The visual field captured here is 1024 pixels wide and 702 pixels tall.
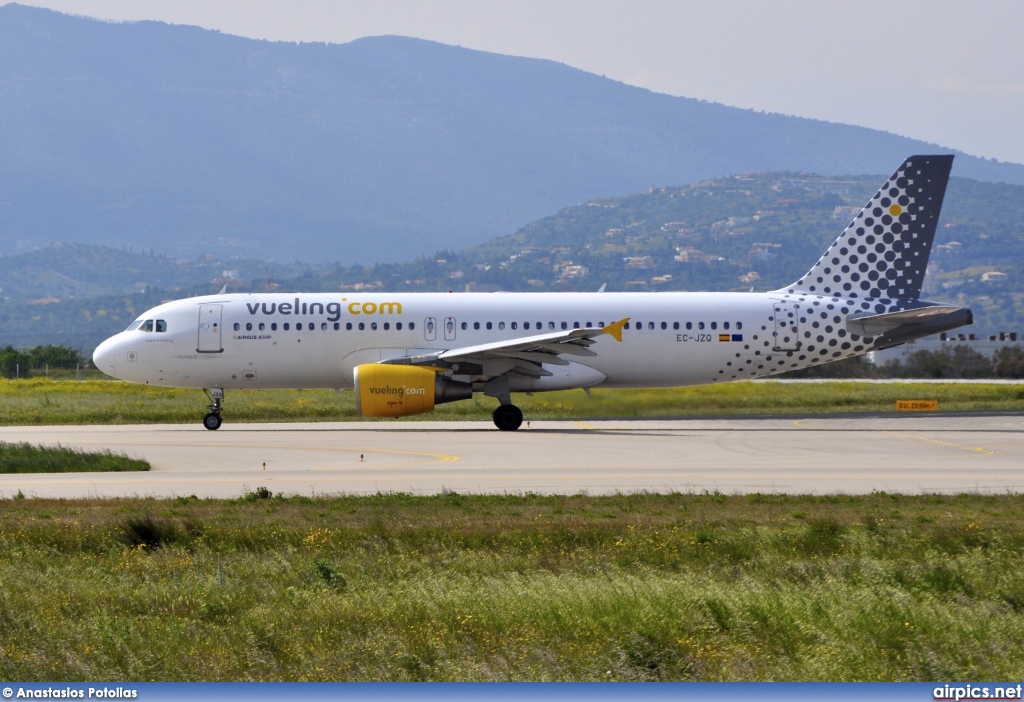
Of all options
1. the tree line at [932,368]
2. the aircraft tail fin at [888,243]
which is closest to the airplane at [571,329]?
the aircraft tail fin at [888,243]

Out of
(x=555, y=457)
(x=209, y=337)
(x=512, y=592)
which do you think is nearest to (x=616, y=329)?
(x=555, y=457)

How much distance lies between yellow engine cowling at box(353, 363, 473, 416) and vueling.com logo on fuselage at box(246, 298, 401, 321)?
319 cm

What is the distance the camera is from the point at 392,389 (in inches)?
1287

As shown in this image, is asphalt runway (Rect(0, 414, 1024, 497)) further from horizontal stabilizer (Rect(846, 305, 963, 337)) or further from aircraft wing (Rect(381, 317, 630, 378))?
horizontal stabilizer (Rect(846, 305, 963, 337))

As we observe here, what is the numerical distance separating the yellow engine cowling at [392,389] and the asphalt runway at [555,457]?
2.43 ft

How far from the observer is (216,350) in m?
35.7

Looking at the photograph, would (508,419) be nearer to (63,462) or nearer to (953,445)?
(953,445)

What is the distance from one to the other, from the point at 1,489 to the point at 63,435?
39.8 feet

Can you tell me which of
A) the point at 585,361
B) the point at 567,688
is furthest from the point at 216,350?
the point at 567,688

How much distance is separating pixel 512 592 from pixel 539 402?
28777 millimetres

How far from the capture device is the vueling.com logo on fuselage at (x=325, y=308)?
118ft

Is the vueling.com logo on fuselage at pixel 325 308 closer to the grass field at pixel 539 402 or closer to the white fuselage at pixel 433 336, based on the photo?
the white fuselage at pixel 433 336

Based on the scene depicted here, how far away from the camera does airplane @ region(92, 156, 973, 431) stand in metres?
35.7

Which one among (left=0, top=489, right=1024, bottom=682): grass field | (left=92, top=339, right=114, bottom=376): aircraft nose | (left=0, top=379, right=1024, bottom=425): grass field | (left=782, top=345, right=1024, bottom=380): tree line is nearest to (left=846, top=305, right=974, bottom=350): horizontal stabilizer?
(left=0, top=379, right=1024, bottom=425): grass field
